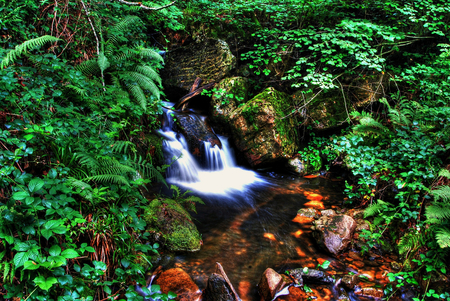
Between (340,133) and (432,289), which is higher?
(340,133)

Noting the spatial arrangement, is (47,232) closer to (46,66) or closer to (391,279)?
(46,66)

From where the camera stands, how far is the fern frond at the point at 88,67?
379cm

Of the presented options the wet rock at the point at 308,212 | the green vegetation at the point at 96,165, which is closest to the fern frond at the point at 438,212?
the green vegetation at the point at 96,165

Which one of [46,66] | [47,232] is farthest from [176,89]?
[47,232]

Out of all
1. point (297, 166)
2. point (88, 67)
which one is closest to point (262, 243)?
point (297, 166)

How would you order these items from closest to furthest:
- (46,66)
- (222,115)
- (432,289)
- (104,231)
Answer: (104,231), (432,289), (46,66), (222,115)

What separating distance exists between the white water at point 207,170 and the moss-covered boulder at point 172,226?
1.87 meters

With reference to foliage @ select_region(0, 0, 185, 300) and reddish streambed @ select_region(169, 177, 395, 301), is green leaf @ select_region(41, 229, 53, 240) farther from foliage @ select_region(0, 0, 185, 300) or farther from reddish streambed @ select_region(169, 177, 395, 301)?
reddish streambed @ select_region(169, 177, 395, 301)

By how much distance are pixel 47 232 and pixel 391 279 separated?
12.2 ft

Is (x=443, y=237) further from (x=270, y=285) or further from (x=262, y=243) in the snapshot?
(x=262, y=243)

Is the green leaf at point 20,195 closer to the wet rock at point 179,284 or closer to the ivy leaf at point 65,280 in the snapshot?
the ivy leaf at point 65,280

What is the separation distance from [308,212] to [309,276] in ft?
5.82

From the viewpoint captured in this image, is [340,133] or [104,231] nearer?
[104,231]

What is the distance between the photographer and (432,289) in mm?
2797
